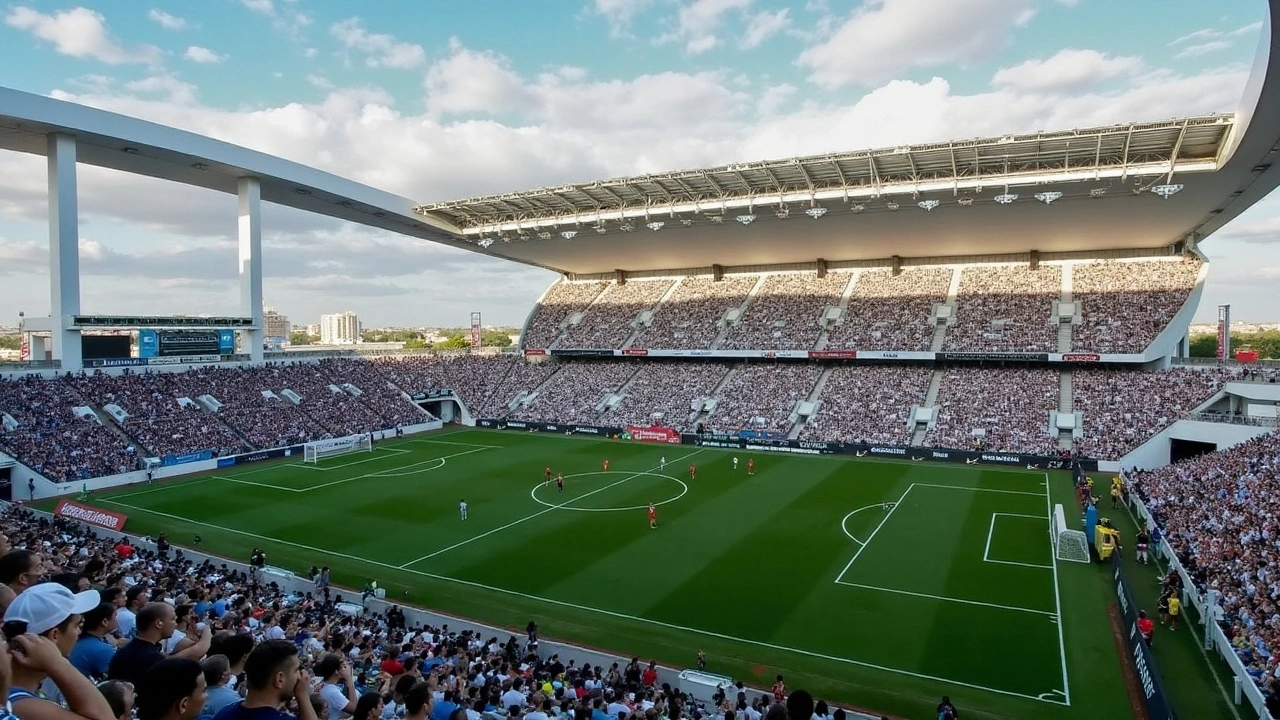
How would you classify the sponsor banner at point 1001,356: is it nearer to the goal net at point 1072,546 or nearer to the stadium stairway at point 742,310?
the stadium stairway at point 742,310

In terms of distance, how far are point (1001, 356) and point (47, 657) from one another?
51.8 meters

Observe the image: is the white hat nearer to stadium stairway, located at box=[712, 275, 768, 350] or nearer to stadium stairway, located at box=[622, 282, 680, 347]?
stadium stairway, located at box=[712, 275, 768, 350]

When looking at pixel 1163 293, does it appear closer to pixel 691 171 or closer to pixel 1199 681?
pixel 691 171

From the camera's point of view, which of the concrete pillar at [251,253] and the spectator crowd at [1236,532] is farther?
the concrete pillar at [251,253]

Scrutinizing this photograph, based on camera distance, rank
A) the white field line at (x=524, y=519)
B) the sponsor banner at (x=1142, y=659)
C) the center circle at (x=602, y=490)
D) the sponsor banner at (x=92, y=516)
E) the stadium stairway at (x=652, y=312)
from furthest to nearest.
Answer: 1. the stadium stairway at (x=652, y=312)
2. the center circle at (x=602, y=490)
3. the sponsor banner at (x=92, y=516)
4. the white field line at (x=524, y=519)
5. the sponsor banner at (x=1142, y=659)

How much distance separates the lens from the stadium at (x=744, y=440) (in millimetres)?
17172

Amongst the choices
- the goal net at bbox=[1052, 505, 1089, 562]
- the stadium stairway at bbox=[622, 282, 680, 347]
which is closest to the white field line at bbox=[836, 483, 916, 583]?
the goal net at bbox=[1052, 505, 1089, 562]

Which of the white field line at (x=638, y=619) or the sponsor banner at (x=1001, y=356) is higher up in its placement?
the sponsor banner at (x=1001, y=356)

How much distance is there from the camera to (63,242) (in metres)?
40.4

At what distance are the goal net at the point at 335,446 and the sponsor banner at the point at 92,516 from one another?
15443 millimetres

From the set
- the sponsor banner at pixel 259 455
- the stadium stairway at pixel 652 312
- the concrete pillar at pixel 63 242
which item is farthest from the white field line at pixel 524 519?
the concrete pillar at pixel 63 242

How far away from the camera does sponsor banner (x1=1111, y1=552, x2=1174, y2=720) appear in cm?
1336

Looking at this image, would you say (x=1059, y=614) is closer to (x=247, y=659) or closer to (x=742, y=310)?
(x=247, y=659)

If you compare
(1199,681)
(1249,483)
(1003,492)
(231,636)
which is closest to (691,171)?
(1003,492)
